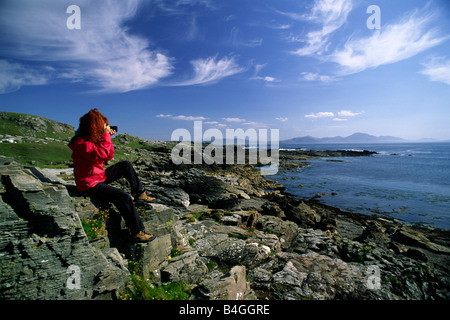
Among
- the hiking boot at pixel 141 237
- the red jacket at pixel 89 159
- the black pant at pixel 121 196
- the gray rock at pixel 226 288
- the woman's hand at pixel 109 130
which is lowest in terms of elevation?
the gray rock at pixel 226 288

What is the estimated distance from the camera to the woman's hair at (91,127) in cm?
480

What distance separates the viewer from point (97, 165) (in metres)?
5.18

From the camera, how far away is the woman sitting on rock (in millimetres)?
4793

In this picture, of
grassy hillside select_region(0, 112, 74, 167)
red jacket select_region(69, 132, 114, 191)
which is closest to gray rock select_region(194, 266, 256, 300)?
red jacket select_region(69, 132, 114, 191)

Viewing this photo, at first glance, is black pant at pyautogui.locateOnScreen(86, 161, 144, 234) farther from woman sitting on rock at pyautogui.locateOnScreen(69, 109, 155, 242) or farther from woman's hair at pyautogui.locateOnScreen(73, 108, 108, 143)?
woman's hair at pyautogui.locateOnScreen(73, 108, 108, 143)

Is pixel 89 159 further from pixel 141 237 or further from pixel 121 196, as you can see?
pixel 141 237

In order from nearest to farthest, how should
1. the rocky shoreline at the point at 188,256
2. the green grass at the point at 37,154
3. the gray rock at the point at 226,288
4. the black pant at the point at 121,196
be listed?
the rocky shoreline at the point at 188,256, the gray rock at the point at 226,288, the black pant at the point at 121,196, the green grass at the point at 37,154

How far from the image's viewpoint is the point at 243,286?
5754 millimetres

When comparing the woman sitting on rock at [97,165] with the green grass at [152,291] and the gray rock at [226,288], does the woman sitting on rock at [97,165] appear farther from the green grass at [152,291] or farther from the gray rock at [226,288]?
the gray rock at [226,288]

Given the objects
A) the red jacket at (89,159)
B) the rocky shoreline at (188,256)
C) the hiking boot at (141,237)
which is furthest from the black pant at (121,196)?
the rocky shoreline at (188,256)

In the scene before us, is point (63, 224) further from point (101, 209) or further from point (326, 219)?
point (326, 219)

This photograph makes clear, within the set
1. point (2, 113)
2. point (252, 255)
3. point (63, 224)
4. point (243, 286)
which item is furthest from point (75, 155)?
point (2, 113)

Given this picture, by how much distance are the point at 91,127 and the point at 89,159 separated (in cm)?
82

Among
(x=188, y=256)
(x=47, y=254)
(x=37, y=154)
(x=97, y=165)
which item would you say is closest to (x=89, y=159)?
(x=97, y=165)
